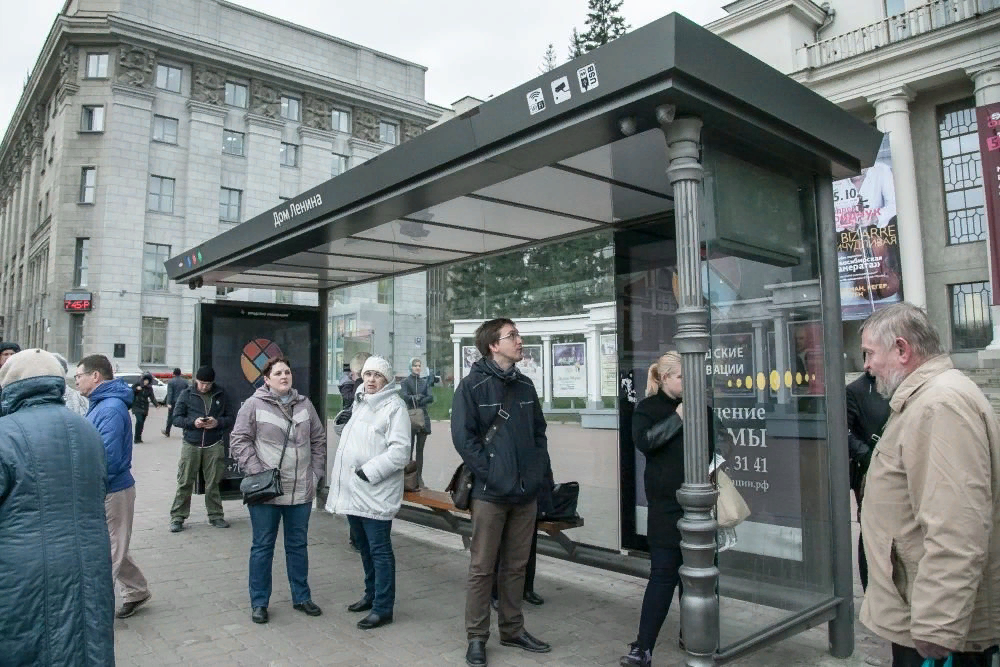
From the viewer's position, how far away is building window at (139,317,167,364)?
37375 mm

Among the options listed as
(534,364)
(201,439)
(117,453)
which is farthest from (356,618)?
(201,439)

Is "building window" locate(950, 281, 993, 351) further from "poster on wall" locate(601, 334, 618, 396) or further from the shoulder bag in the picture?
the shoulder bag

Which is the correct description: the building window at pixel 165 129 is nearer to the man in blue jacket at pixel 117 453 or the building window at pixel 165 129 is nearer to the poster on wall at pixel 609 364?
the man in blue jacket at pixel 117 453

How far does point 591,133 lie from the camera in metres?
3.51

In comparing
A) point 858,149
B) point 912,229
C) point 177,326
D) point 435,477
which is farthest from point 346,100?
point 858,149

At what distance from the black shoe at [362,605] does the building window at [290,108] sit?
42370 millimetres

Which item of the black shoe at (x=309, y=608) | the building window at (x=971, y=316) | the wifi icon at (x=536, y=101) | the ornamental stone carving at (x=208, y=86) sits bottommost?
the black shoe at (x=309, y=608)

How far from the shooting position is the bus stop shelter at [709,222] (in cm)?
319

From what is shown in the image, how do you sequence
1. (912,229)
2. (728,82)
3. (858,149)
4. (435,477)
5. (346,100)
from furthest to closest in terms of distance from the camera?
1. (346,100)
2. (912,229)
3. (435,477)
4. (858,149)
5. (728,82)

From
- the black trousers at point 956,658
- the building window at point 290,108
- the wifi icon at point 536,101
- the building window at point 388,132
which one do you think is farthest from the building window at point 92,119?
the black trousers at point 956,658

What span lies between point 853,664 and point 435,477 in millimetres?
4575

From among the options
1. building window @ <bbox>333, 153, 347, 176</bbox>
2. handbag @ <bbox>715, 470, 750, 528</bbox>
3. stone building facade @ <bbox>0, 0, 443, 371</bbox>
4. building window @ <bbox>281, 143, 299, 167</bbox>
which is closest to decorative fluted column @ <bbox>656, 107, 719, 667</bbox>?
handbag @ <bbox>715, 470, 750, 528</bbox>

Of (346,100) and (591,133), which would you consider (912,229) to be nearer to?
(591,133)

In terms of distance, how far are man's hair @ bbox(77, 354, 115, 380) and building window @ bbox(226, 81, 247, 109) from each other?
133 feet
